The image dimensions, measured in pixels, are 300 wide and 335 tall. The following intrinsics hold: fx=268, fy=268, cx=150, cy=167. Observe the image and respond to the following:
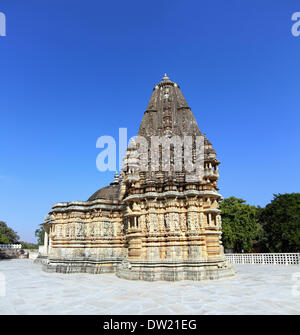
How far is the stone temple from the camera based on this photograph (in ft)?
48.0

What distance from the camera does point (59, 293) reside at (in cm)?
1100

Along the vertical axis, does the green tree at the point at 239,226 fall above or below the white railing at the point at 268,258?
above

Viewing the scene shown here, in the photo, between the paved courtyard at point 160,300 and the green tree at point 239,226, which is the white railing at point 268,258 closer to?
the green tree at point 239,226

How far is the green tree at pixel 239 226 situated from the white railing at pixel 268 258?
6130 mm

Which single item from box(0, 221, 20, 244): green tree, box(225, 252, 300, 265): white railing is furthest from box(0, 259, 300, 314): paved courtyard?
box(0, 221, 20, 244): green tree

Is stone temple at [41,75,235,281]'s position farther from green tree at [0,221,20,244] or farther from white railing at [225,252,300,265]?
green tree at [0,221,20,244]

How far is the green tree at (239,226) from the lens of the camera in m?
33.7

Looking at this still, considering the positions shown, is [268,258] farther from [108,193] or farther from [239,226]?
[108,193]

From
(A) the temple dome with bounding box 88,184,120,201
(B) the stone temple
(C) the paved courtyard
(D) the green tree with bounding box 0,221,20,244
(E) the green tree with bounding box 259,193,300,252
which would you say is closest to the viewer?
(C) the paved courtyard

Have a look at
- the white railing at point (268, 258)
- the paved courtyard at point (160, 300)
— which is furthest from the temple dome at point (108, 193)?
the white railing at point (268, 258)

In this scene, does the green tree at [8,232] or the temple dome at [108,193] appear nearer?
the temple dome at [108,193]

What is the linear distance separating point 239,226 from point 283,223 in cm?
551

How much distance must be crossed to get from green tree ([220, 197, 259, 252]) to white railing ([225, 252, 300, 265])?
6.13 m

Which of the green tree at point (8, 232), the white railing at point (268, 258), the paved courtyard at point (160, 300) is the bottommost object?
the white railing at point (268, 258)
